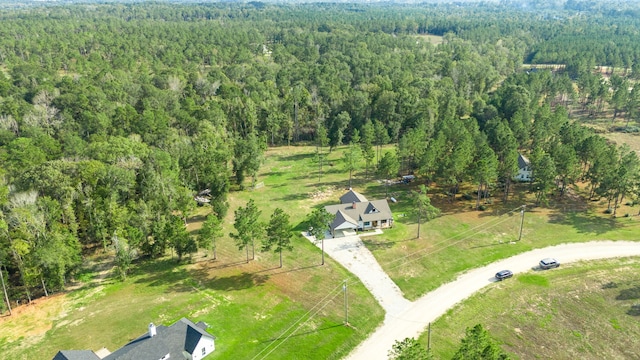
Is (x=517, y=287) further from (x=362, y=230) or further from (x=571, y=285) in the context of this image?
(x=362, y=230)

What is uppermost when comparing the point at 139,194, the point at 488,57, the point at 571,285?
the point at 488,57

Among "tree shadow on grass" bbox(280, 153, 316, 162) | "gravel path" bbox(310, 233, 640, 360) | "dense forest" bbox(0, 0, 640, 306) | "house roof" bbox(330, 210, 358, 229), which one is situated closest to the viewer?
"gravel path" bbox(310, 233, 640, 360)

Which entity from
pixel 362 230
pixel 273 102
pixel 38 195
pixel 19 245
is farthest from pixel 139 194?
pixel 273 102

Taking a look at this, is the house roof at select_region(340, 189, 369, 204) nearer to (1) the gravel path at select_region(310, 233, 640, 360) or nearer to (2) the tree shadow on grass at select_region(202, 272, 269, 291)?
(1) the gravel path at select_region(310, 233, 640, 360)

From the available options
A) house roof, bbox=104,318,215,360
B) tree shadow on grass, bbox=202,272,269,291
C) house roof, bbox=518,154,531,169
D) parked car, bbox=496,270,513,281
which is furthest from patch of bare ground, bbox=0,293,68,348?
Answer: house roof, bbox=518,154,531,169

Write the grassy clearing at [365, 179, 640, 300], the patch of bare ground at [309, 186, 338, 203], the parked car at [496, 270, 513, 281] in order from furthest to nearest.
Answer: the patch of bare ground at [309, 186, 338, 203], the grassy clearing at [365, 179, 640, 300], the parked car at [496, 270, 513, 281]

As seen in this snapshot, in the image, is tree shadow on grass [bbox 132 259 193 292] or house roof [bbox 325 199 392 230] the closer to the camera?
tree shadow on grass [bbox 132 259 193 292]
